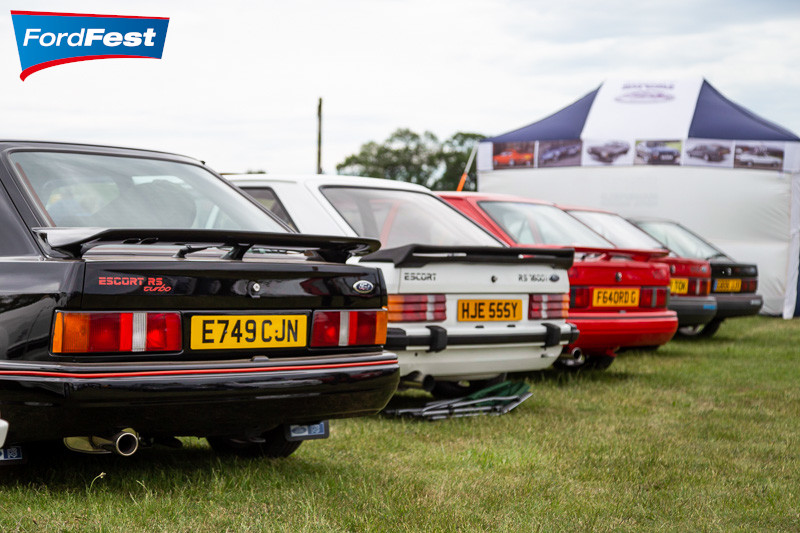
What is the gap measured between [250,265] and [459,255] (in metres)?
2.10

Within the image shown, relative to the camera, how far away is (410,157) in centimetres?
7769

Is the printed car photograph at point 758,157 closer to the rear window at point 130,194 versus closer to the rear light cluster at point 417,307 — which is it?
the rear light cluster at point 417,307

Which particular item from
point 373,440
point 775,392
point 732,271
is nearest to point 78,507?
point 373,440

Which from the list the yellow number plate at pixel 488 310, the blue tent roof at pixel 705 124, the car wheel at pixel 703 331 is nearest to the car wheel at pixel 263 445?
the yellow number plate at pixel 488 310

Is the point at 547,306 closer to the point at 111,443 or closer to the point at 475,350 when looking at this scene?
the point at 475,350

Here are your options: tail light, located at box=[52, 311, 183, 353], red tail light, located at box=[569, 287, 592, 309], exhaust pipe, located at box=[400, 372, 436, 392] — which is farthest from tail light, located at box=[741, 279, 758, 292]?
tail light, located at box=[52, 311, 183, 353]

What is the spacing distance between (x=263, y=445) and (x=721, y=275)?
8334 millimetres

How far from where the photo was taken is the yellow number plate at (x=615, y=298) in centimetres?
735

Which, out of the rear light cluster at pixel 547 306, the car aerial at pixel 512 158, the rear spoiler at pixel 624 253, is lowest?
the rear light cluster at pixel 547 306

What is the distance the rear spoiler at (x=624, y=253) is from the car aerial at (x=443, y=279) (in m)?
1.25

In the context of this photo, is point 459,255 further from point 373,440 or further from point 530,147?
point 530,147

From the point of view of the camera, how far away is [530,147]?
1788 centimetres

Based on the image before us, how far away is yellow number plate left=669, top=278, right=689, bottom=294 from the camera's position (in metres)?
10.3

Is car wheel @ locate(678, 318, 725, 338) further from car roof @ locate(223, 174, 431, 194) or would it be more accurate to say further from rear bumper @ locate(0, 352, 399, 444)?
rear bumper @ locate(0, 352, 399, 444)
